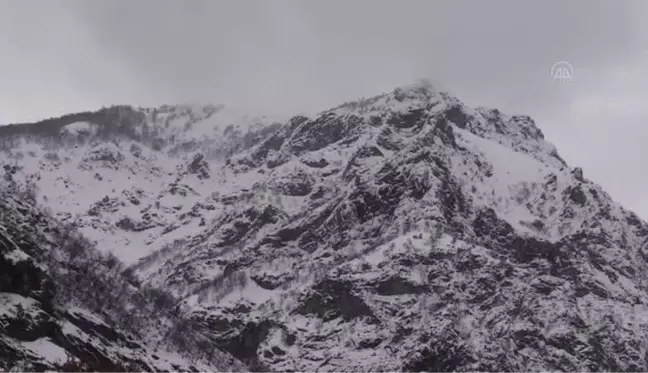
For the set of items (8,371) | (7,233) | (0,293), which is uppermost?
(7,233)

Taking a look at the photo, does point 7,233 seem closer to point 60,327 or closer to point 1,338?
point 60,327

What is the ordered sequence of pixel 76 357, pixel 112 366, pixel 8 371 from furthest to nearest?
pixel 112 366
pixel 76 357
pixel 8 371

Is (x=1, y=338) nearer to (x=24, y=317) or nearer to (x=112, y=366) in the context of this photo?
(x=24, y=317)

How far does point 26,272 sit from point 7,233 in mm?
15085

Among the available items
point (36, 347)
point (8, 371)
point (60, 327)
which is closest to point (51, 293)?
point (60, 327)

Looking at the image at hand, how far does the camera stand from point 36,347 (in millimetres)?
178625

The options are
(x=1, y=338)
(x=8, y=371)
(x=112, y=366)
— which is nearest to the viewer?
(x=8, y=371)

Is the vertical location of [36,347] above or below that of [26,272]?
below

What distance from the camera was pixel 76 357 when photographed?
184m

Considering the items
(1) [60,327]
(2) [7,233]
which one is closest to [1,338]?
(1) [60,327]

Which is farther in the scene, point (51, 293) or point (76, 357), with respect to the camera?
point (51, 293)

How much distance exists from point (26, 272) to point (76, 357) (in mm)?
18295

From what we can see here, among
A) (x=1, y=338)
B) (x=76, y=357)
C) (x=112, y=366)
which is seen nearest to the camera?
(x=1, y=338)

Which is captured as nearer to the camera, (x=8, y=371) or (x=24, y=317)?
(x=8, y=371)
